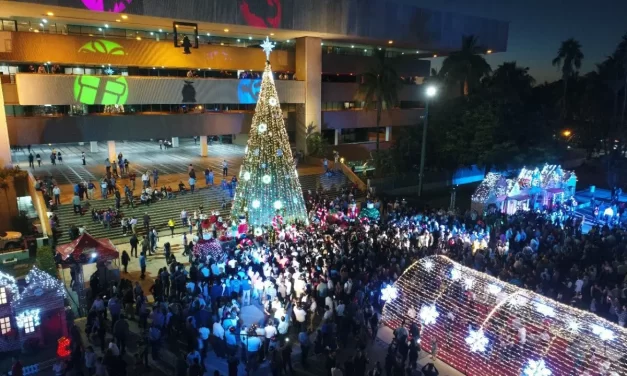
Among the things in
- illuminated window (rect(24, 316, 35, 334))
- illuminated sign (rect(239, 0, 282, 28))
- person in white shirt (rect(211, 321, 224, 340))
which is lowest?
illuminated window (rect(24, 316, 35, 334))

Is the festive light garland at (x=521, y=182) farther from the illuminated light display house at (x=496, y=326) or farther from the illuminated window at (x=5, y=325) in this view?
the illuminated window at (x=5, y=325)

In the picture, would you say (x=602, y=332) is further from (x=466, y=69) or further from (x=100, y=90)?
(x=466, y=69)

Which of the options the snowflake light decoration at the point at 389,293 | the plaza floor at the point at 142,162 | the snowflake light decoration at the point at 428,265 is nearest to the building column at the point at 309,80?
the plaza floor at the point at 142,162

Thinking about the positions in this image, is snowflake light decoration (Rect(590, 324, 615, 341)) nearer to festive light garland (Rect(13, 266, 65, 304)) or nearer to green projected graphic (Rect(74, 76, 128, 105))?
festive light garland (Rect(13, 266, 65, 304))

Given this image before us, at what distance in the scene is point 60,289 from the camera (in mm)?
11266

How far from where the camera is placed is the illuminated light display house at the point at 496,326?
8789 millimetres

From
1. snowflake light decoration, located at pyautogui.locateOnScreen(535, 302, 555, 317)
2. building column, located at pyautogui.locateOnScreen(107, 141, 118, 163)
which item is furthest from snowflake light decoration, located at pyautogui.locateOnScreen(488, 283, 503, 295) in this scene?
building column, located at pyautogui.locateOnScreen(107, 141, 118, 163)

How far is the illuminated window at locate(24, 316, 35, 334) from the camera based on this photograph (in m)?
11.1

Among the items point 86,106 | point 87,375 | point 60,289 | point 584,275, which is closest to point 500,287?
point 584,275

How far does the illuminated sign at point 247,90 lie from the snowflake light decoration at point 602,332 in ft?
94.7

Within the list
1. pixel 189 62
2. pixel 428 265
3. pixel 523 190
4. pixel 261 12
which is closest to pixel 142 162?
pixel 189 62

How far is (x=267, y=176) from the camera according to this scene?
19984 millimetres

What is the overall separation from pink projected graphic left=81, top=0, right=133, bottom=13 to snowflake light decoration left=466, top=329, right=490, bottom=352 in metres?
25.6

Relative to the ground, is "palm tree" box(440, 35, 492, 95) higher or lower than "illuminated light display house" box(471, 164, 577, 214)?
higher
